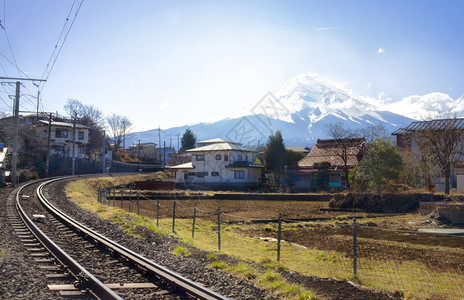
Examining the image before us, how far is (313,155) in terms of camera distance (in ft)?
169

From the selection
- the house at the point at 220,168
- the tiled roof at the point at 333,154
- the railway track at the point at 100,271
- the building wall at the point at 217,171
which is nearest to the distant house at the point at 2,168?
the house at the point at 220,168

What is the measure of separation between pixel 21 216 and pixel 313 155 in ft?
132

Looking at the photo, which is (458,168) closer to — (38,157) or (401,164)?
(401,164)

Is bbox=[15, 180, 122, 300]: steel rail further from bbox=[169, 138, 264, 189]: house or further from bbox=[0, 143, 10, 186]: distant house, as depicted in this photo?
bbox=[169, 138, 264, 189]: house

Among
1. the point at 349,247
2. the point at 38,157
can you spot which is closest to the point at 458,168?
the point at 349,247

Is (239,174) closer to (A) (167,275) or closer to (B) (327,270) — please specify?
(B) (327,270)

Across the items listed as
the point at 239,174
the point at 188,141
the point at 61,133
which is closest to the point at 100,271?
the point at 239,174

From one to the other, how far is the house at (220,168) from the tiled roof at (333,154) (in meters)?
6.32

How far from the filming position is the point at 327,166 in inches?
1797

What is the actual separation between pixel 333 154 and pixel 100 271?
45446 millimetres

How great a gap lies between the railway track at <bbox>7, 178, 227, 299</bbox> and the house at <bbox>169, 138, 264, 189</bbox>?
38970mm

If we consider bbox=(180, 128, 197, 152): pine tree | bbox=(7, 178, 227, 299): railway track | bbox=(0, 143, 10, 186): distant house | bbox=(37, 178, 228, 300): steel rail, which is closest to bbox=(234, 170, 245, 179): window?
bbox=(0, 143, 10, 186): distant house

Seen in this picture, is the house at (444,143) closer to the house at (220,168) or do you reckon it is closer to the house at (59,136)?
the house at (220,168)

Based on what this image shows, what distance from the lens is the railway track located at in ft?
19.8
